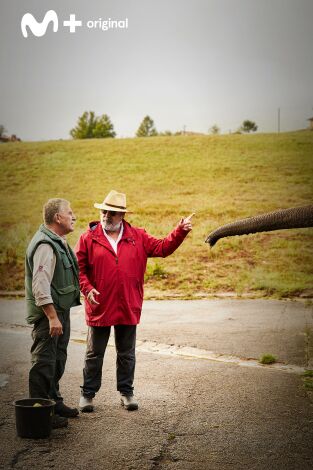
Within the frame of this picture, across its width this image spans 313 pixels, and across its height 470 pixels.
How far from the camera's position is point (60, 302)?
506 cm

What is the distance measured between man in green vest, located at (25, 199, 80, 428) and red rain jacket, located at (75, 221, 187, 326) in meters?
0.32

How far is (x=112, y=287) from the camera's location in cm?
548

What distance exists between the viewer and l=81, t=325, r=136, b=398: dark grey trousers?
5508 mm

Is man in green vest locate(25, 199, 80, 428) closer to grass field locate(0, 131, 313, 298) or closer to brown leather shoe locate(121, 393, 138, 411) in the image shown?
brown leather shoe locate(121, 393, 138, 411)

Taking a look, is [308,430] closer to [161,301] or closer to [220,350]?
[220,350]

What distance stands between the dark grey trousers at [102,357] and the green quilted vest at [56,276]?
521 millimetres

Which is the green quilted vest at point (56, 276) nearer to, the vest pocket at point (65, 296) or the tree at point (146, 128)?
the vest pocket at point (65, 296)

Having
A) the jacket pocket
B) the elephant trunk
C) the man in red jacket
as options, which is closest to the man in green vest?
the man in red jacket

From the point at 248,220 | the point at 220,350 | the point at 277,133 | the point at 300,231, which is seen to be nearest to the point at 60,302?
the point at 248,220

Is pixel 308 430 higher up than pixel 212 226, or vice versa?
pixel 212 226

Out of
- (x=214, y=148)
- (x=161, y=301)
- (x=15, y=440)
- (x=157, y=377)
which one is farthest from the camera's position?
(x=214, y=148)

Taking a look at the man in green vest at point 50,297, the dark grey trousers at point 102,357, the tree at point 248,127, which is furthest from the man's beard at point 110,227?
the tree at point 248,127

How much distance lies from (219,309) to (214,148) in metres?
31.9

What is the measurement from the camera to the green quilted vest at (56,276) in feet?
16.4
